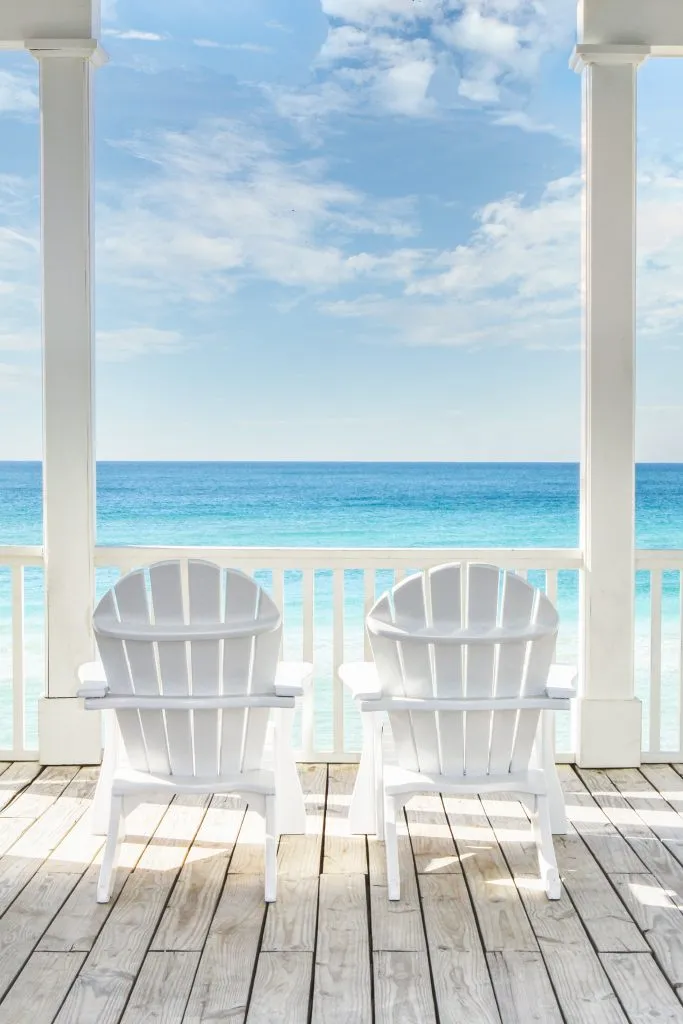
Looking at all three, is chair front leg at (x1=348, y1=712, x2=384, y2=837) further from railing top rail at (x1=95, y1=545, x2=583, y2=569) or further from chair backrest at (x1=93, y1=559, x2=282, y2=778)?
railing top rail at (x1=95, y1=545, x2=583, y2=569)

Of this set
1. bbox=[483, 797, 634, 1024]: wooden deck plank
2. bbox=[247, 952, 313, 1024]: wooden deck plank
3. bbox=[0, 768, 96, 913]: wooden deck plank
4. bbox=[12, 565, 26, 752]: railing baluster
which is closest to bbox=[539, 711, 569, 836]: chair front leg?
bbox=[483, 797, 634, 1024]: wooden deck plank

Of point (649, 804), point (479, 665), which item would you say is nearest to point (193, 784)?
point (479, 665)

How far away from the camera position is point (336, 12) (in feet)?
56.1

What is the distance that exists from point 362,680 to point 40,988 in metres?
1.17

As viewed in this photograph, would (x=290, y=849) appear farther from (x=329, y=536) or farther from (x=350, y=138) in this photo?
(x=350, y=138)

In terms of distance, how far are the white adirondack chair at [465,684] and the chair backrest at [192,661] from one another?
1.06 ft

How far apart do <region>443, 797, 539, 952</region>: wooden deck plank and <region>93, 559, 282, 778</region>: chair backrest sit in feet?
2.41

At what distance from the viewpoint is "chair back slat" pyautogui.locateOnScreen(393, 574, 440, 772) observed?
8.74 feet

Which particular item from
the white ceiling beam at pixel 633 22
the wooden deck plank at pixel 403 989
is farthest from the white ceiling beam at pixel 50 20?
the wooden deck plank at pixel 403 989

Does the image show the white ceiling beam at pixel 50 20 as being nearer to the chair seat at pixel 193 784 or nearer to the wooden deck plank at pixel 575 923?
the chair seat at pixel 193 784

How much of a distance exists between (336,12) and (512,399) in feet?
25.8

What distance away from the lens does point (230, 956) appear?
7.19 feet

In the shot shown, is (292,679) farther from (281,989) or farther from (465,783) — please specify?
(281,989)

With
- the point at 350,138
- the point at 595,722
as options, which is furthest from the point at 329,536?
the point at 595,722
